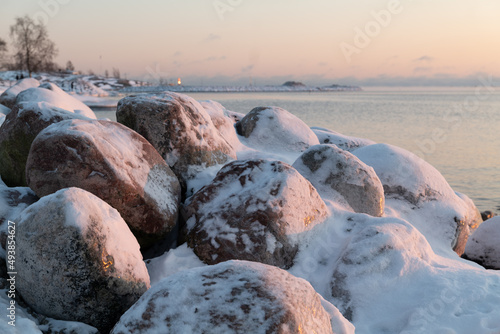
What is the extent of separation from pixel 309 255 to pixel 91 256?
8.65ft

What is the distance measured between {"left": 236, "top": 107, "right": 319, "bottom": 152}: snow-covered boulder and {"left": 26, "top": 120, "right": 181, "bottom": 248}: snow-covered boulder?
15.0ft

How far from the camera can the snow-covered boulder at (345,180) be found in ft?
21.4

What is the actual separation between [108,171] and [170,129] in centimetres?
190

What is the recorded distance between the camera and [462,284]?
4.66 meters

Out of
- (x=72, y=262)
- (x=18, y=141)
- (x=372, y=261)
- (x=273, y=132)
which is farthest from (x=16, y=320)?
(x=273, y=132)

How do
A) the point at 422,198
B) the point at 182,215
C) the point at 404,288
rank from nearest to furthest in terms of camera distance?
the point at 404,288
the point at 182,215
the point at 422,198

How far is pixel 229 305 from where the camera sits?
3010 mm

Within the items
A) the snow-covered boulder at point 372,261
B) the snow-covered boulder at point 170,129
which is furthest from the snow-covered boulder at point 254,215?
the snow-covered boulder at point 170,129

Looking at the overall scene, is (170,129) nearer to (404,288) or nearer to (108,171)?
(108,171)

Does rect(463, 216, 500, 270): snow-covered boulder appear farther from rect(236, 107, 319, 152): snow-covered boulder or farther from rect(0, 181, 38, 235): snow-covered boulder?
rect(0, 181, 38, 235): snow-covered boulder

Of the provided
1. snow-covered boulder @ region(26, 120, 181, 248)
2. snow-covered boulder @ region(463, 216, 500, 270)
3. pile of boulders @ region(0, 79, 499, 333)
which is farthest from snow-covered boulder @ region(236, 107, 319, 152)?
snow-covered boulder @ region(26, 120, 181, 248)

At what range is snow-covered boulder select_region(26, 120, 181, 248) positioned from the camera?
468cm

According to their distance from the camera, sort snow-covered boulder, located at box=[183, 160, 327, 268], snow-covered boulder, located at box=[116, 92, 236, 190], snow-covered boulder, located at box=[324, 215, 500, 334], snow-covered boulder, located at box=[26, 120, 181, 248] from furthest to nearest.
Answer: snow-covered boulder, located at box=[116, 92, 236, 190] → snow-covered boulder, located at box=[183, 160, 327, 268] → snow-covered boulder, located at box=[26, 120, 181, 248] → snow-covered boulder, located at box=[324, 215, 500, 334]
